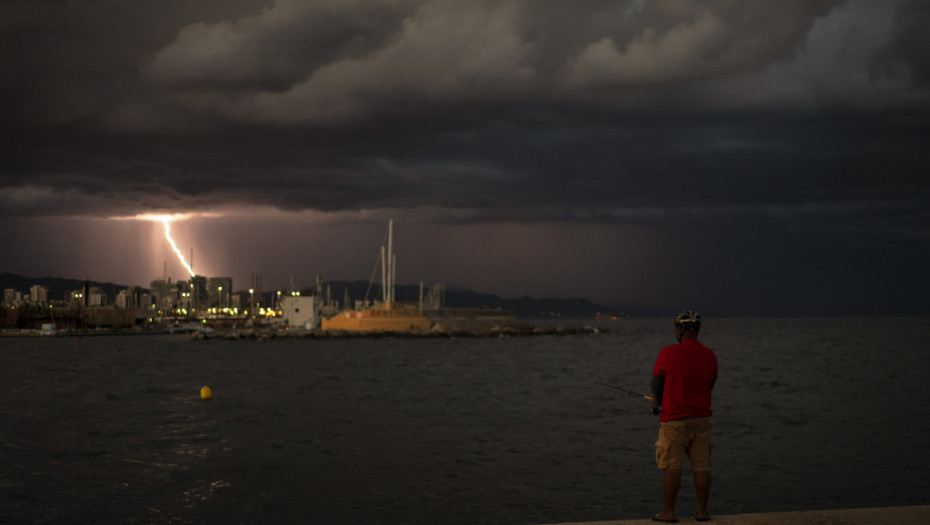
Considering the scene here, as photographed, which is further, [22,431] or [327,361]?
[327,361]

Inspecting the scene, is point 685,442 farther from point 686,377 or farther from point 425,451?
point 425,451

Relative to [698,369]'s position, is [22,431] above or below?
below

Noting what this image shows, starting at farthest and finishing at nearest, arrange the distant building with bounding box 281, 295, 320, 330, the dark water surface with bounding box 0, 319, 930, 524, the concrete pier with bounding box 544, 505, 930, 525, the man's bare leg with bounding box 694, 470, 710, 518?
the distant building with bounding box 281, 295, 320, 330 → the dark water surface with bounding box 0, 319, 930, 524 → the man's bare leg with bounding box 694, 470, 710, 518 → the concrete pier with bounding box 544, 505, 930, 525

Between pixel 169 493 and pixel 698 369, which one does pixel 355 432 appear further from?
pixel 698 369

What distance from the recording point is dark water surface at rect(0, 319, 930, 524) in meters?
17.8

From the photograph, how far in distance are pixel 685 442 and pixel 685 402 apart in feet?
1.66

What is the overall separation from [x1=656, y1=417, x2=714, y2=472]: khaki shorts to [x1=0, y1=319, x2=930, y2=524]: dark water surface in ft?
22.8

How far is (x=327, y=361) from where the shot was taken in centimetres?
8175

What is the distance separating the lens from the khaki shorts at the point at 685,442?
988 centimetres

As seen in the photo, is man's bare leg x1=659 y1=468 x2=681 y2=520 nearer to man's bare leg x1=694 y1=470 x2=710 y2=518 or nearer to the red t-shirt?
man's bare leg x1=694 y1=470 x2=710 y2=518

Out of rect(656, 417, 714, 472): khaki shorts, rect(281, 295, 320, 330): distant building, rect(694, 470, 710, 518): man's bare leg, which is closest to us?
rect(694, 470, 710, 518): man's bare leg

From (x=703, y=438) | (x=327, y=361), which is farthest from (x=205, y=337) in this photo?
(x=703, y=438)

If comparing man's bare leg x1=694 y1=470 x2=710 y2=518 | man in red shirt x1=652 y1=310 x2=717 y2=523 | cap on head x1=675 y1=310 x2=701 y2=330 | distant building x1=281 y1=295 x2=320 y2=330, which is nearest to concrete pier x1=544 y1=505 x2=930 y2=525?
man's bare leg x1=694 y1=470 x2=710 y2=518

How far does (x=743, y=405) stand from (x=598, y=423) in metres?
11.3
